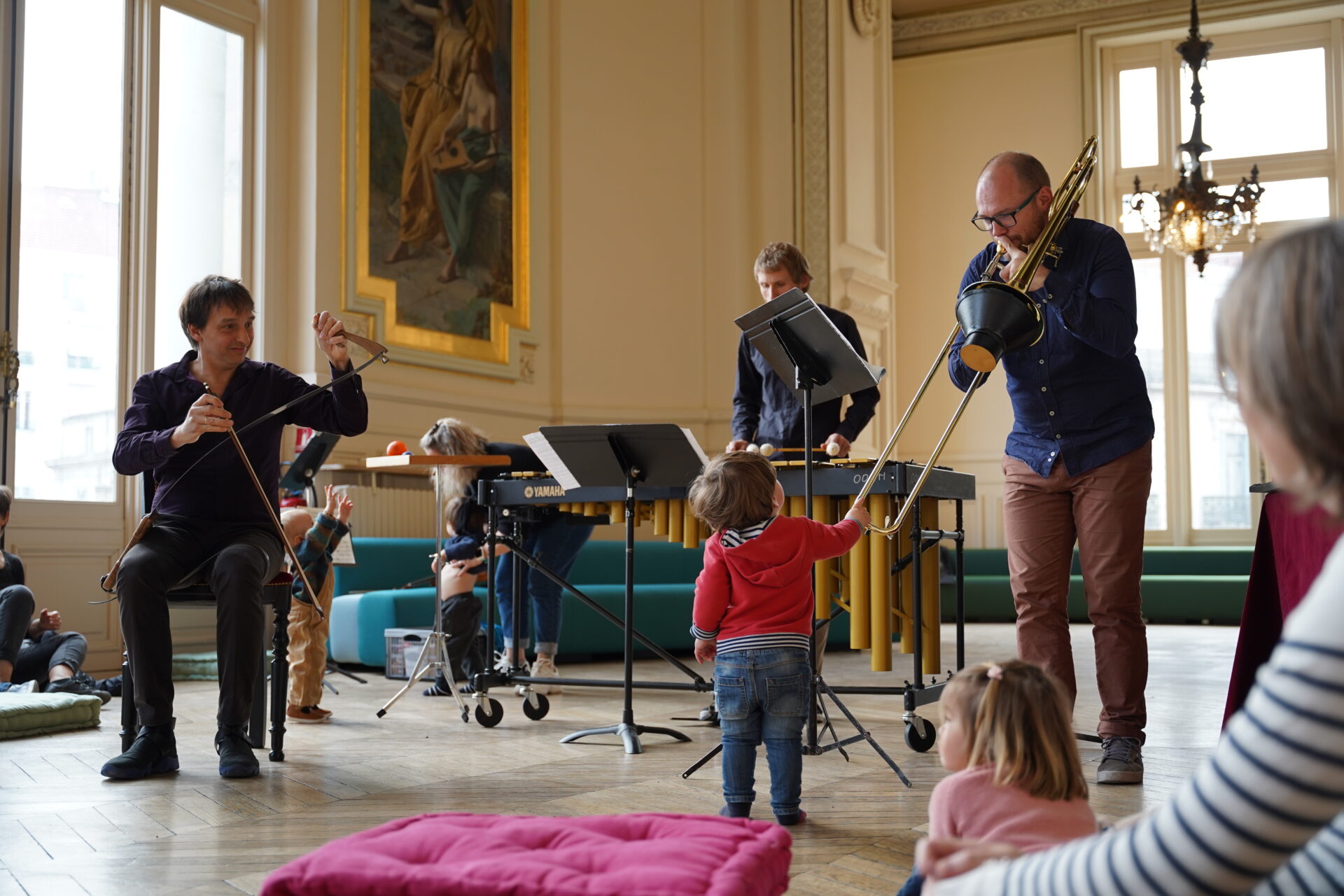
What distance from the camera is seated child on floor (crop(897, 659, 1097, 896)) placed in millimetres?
1381

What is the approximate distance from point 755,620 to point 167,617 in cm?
159

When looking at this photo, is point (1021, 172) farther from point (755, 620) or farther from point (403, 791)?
point (403, 791)

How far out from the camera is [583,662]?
6.36 metres

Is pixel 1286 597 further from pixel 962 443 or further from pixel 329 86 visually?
pixel 962 443

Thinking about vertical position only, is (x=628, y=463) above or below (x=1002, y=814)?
above

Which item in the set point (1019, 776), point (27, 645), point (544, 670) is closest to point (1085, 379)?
point (1019, 776)

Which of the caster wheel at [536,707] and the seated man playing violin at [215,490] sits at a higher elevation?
the seated man playing violin at [215,490]

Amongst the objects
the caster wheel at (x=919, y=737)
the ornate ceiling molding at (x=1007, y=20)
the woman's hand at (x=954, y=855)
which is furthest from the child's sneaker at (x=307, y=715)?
the ornate ceiling molding at (x=1007, y=20)

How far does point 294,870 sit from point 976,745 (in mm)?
794

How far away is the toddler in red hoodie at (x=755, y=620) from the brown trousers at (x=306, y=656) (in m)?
2.12

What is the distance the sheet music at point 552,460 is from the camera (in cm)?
370

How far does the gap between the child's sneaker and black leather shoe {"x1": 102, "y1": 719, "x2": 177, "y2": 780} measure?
106cm

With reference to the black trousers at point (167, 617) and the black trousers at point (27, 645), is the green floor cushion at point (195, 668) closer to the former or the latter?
the black trousers at point (27, 645)

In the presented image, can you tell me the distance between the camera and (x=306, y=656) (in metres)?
4.29
